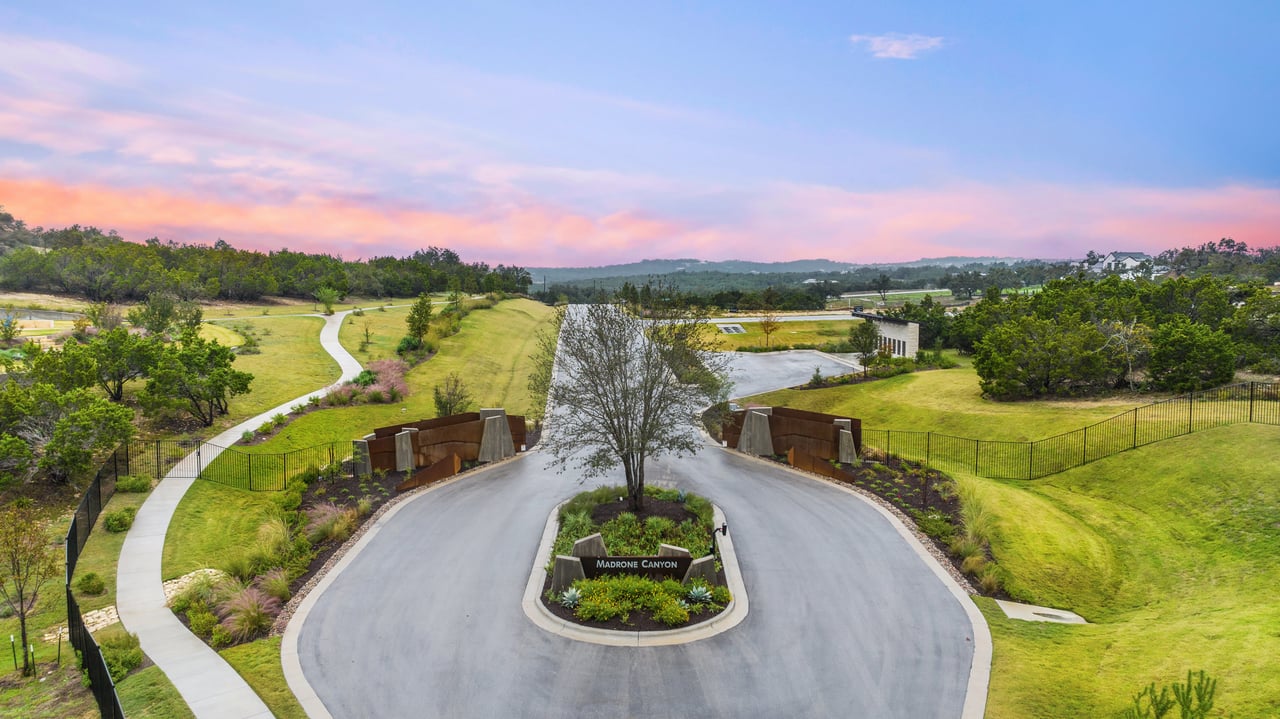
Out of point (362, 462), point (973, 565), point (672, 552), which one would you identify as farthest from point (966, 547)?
point (362, 462)

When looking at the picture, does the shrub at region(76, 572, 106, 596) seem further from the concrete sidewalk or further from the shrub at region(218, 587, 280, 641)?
the shrub at region(218, 587, 280, 641)

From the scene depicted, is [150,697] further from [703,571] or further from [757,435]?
[757,435]

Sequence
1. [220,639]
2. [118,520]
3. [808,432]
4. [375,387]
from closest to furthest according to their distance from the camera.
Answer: [220,639]
[118,520]
[808,432]
[375,387]

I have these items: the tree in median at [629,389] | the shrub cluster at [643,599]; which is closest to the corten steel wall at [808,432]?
the tree in median at [629,389]

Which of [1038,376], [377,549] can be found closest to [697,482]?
[377,549]

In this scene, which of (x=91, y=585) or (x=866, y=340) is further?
(x=866, y=340)

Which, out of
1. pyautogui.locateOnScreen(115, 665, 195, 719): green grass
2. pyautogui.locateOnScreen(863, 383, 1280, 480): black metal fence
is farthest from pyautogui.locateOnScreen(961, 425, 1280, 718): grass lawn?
pyautogui.locateOnScreen(115, 665, 195, 719): green grass
